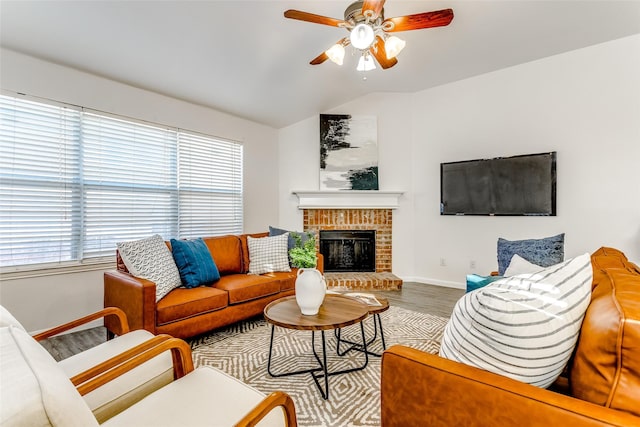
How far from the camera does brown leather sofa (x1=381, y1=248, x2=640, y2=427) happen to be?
745 millimetres

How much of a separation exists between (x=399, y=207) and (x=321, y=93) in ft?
6.99

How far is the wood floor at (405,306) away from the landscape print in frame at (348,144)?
1.90 metres

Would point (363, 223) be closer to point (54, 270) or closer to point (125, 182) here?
point (125, 182)

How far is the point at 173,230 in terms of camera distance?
3.84m

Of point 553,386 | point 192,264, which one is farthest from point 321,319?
point 192,264

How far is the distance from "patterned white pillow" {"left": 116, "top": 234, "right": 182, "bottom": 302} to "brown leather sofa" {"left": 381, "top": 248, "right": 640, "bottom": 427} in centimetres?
208

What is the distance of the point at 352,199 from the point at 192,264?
2746 millimetres

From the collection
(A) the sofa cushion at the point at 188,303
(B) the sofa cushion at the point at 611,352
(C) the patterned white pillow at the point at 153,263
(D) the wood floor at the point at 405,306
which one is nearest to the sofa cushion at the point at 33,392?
(B) the sofa cushion at the point at 611,352

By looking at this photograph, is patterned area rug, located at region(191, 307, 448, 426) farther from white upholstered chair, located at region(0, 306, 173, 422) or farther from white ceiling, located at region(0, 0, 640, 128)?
white ceiling, located at region(0, 0, 640, 128)

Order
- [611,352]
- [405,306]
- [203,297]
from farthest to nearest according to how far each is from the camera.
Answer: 1. [405,306]
2. [203,297]
3. [611,352]

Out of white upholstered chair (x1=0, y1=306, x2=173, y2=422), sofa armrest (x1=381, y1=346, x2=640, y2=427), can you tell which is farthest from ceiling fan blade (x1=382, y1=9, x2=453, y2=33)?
white upholstered chair (x1=0, y1=306, x2=173, y2=422)

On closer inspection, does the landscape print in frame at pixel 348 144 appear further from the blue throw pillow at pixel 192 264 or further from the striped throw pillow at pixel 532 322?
the striped throw pillow at pixel 532 322

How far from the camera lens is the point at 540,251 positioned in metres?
2.31

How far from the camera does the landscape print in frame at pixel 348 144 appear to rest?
4926mm
